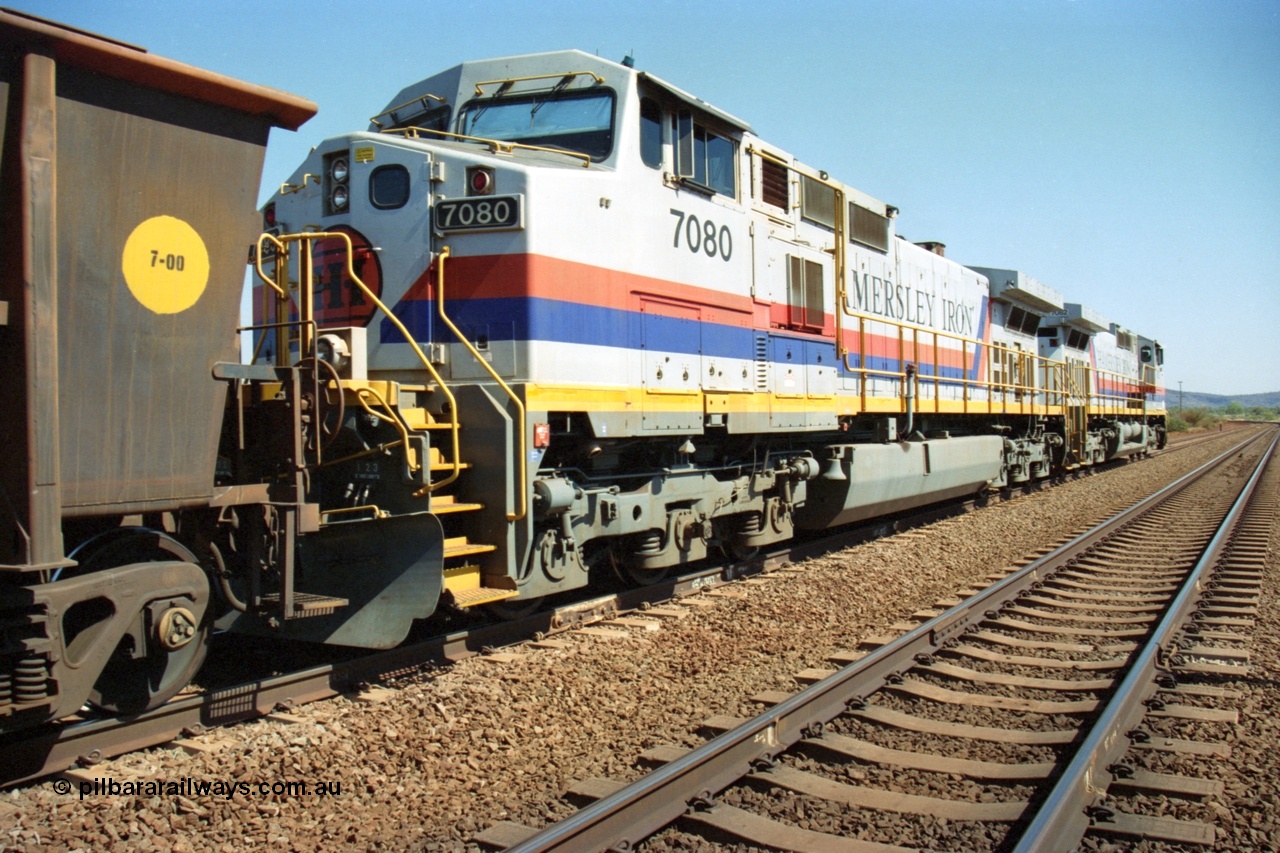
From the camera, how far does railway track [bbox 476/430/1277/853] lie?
3488 millimetres

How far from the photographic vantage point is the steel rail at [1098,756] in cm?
335

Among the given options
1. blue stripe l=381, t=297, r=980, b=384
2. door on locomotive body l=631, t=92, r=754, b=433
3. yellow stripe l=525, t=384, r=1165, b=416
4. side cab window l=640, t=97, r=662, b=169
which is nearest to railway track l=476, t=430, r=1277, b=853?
yellow stripe l=525, t=384, r=1165, b=416

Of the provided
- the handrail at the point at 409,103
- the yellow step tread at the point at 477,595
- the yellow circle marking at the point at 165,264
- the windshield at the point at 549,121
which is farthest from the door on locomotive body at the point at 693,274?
the yellow circle marking at the point at 165,264

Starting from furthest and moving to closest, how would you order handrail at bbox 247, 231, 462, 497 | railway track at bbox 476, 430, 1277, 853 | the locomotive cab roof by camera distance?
the locomotive cab roof < handrail at bbox 247, 231, 462, 497 < railway track at bbox 476, 430, 1277, 853

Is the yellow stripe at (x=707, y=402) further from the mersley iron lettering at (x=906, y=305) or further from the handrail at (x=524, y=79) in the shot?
the handrail at (x=524, y=79)

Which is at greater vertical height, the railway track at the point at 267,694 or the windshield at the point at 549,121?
the windshield at the point at 549,121

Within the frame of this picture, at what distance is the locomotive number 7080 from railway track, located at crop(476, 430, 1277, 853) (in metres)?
3.24

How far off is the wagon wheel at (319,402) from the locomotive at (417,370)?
0.02 m

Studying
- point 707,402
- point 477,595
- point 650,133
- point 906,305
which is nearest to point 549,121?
point 650,133

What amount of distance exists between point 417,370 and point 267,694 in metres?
2.19

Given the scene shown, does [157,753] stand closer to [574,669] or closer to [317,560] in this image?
[317,560]

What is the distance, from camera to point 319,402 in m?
4.92

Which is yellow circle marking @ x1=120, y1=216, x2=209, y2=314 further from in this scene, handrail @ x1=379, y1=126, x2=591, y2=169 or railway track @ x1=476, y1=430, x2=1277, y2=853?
handrail @ x1=379, y1=126, x2=591, y2=169

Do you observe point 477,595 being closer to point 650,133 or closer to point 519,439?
point 519,439
